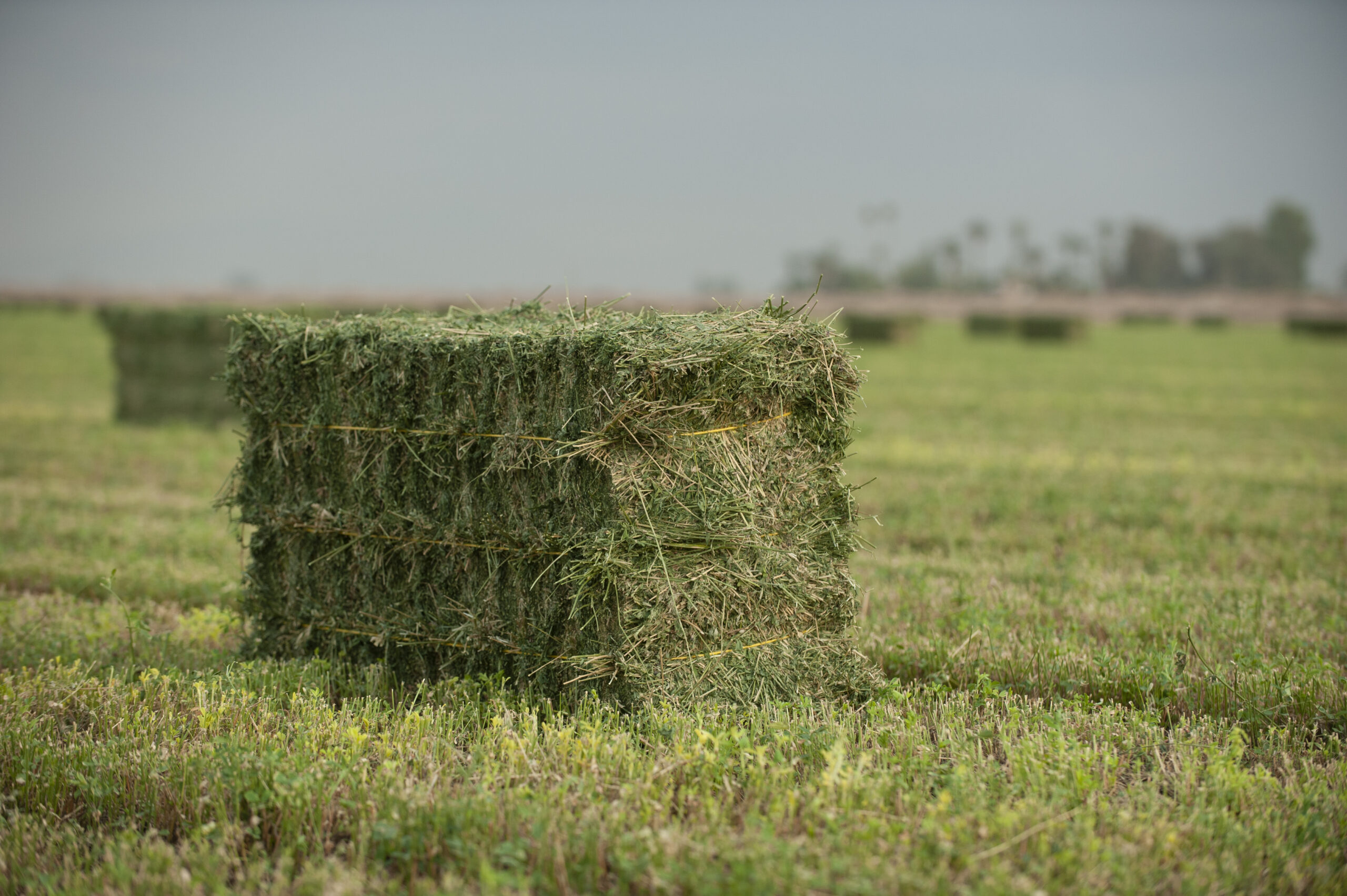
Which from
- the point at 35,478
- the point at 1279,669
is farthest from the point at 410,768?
the point at 35,478

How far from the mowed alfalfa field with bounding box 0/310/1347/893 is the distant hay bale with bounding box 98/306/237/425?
338 inches

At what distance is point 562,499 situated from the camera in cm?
564

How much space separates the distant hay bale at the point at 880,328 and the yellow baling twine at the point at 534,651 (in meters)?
44.0

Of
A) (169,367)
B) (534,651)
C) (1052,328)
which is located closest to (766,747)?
(534,651)

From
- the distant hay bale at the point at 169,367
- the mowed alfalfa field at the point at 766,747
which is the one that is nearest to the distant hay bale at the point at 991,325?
the distant hay bale at the point at 169,367

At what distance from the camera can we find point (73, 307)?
71.3 meters

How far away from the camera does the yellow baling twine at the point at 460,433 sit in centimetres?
566

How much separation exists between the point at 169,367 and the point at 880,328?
36224 mm

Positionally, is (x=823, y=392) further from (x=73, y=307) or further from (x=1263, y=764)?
(x=73, y=307)

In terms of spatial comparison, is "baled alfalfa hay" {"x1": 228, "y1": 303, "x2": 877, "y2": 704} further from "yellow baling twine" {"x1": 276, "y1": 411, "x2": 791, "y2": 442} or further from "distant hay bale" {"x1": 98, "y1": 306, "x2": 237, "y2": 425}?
"distant hay bale" {"x1": 98, "y1": 306, "x2": 237, "y2": 425}

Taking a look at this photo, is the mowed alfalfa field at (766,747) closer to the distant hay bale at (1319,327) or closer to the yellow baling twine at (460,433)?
the yellow baling twine at (460,433)

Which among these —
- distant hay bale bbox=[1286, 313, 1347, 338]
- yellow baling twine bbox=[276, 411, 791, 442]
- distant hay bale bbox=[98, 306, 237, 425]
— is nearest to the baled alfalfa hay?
yellow baling twine bbox=[276, 411, 791, 442]

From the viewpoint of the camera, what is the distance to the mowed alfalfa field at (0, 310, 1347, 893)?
397 cm

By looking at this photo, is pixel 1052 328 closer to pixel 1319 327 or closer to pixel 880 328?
pixel 880 328
